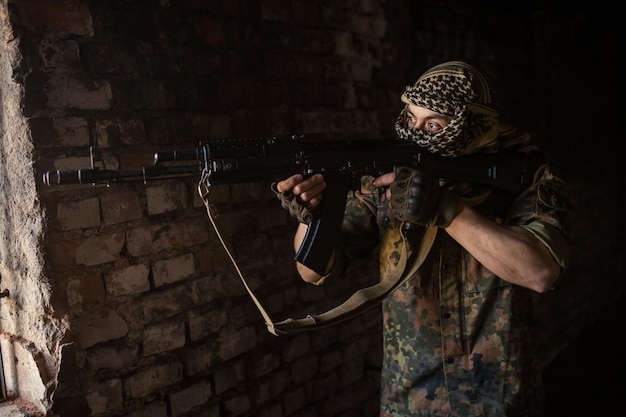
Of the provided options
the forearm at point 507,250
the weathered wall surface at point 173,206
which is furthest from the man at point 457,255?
the weathered wall surface at point 173,206

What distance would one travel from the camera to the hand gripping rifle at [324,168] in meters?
1.50

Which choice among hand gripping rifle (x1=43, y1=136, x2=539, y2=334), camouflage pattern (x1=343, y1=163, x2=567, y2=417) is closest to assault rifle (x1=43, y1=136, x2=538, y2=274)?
hand gripping rifle (x1=43, y1=136, x2=539, y2=334)

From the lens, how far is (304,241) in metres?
1.82

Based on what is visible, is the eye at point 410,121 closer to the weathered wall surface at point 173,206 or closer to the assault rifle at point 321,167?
the assault rifle at point 321,167

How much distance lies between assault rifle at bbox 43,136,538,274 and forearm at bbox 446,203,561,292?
0.18 meters

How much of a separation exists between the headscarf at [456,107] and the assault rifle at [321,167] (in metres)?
0.04

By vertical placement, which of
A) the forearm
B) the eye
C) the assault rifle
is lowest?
the forearm

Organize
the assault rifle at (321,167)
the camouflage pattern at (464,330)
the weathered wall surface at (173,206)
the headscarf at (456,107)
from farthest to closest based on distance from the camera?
the camouflage pattern at (464,330)
the headscarf at (456,107)
the weathered wall surface at (173,206)
the assault rifle at (321,167)

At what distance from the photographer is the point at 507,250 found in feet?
5.42

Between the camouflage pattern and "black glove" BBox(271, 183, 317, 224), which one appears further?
the camouflage pattern

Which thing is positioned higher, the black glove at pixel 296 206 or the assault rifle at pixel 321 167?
the assault rifle at pixel 321 167

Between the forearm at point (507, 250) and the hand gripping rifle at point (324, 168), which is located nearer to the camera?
the hand gripping rifle at point (324, 168)

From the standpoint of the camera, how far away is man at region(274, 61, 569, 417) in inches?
66.3

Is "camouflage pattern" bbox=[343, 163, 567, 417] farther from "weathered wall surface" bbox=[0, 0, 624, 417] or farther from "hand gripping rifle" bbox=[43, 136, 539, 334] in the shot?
"weathered wall surface" bbox=[0, 0, 624, 417]
